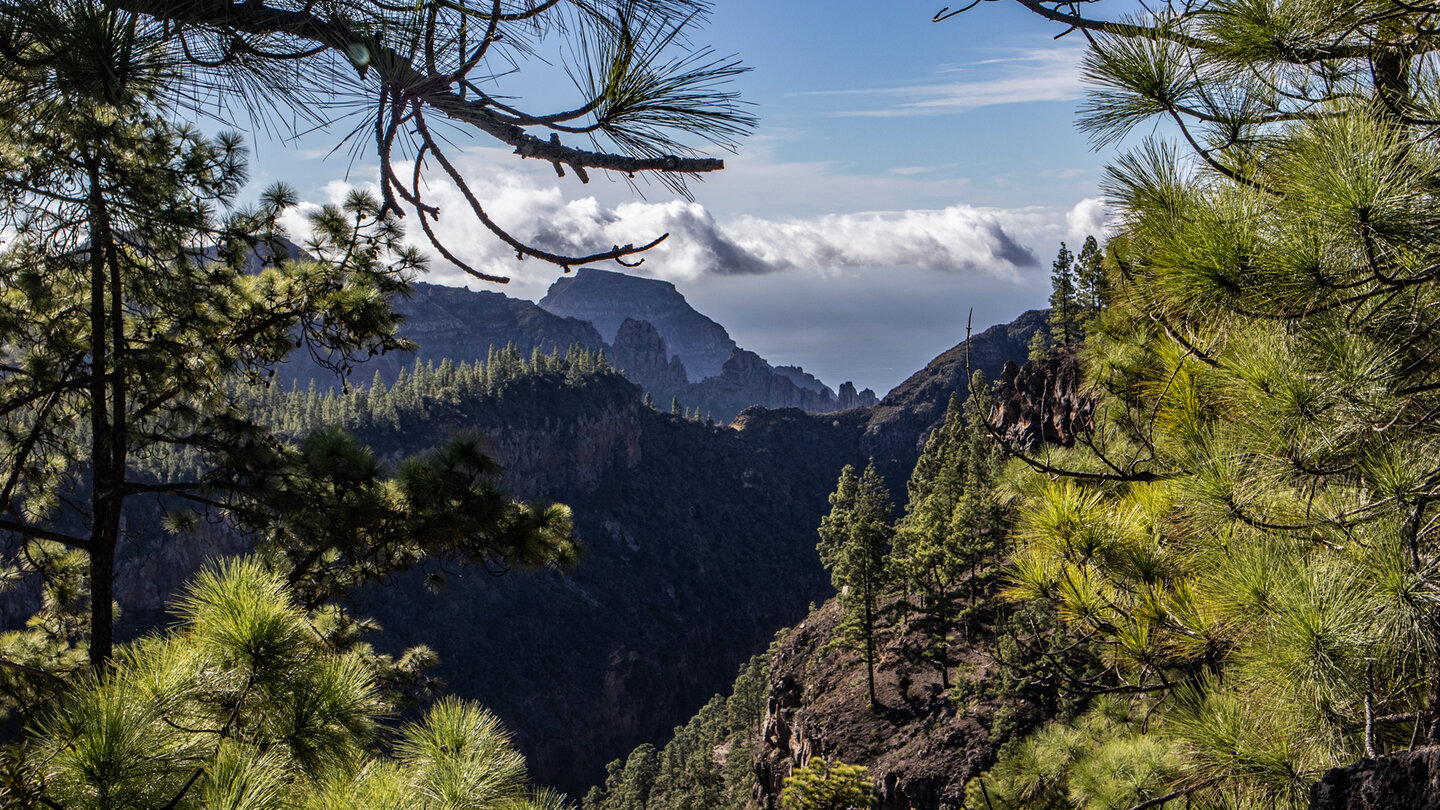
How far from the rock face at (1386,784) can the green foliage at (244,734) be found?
8.34 feet

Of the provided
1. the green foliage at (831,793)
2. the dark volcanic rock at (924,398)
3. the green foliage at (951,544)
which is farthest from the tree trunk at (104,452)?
the dark volcanic rock at (924,398)

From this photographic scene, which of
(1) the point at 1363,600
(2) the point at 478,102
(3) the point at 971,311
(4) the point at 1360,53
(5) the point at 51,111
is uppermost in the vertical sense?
(4) the point at 1360,53

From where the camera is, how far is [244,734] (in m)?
2.21

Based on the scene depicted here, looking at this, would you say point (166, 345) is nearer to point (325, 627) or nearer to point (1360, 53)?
point (325, 627)

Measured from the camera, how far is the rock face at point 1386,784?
6.45 feet

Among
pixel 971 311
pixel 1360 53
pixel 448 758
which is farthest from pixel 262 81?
pixel 1360 53

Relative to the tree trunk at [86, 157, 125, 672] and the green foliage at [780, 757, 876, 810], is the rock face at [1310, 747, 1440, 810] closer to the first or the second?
the tree trunk at [86, 157, 125, 672]

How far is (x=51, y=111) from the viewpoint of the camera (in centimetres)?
334

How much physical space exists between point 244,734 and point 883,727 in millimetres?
31896

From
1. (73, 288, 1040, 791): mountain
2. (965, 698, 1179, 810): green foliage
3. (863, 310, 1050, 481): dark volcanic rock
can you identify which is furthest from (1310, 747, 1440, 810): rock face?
(863, 310, 1050, 481): dark volcanic rock

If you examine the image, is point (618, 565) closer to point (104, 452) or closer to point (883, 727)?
point (883, 727)

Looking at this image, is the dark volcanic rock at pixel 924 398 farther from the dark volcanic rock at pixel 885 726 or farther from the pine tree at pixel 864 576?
the pine tree at pixel 864 576

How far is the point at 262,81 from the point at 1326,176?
4154mm

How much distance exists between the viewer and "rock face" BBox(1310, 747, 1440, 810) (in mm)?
1966
